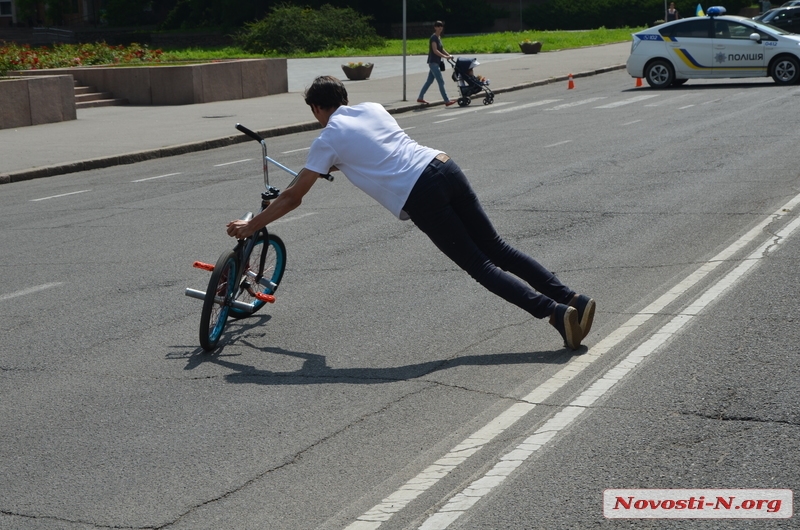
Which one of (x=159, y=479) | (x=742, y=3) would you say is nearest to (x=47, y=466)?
(x=159, y=479)

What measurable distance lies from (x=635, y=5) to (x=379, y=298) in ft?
221

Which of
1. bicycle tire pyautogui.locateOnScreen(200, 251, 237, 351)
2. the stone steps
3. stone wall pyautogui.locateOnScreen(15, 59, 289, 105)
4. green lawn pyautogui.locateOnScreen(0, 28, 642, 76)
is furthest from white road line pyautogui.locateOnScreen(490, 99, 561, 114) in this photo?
bicycle tire pyautogui.locateOnScreen(200, 251, 237, 351)

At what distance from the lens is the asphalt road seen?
14.4ft

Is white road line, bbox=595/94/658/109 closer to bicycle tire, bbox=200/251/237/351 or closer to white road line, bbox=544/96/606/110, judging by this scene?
white road line, bbox=544/96/606/110

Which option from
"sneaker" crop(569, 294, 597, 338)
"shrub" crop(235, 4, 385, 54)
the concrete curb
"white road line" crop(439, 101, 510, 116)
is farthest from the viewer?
"shrub" crop(235, 4, 385, 54)

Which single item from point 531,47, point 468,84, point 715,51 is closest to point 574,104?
point 468,84

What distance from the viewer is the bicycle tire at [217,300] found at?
643 centimetres

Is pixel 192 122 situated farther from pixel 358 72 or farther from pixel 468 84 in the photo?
pixel 358 72

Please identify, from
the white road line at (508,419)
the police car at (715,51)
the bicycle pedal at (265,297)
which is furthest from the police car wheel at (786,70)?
the bicycle pedal at (265,297)

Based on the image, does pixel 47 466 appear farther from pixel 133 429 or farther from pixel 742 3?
pixel 742 3

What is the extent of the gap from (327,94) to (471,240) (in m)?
1.15

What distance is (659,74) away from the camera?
27.7 metres

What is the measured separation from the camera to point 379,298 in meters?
7.68

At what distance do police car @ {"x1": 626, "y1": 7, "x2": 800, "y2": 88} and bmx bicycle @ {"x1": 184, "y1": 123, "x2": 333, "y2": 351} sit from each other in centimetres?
2142
